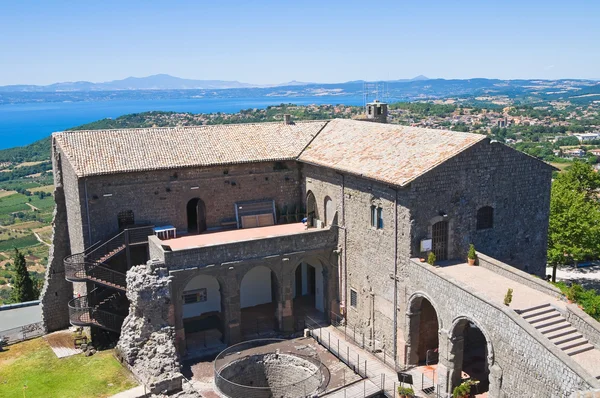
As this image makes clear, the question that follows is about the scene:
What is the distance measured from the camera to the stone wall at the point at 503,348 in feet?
62.2

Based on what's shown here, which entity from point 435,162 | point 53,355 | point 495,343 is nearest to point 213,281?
point 53,355

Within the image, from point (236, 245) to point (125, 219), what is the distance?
7.66 meters

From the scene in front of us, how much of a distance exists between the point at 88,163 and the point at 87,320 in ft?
30.0

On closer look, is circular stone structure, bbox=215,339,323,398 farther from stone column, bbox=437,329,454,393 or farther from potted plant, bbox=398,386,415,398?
stone column, bbox=437,329,454,393

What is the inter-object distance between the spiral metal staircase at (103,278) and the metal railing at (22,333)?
13.4 ft

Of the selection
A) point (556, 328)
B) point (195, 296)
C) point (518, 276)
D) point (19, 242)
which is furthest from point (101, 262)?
point (19, 242)

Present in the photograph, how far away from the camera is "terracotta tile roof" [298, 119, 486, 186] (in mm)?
27391

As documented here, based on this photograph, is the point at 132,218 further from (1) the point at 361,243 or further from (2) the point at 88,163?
(1) the point at 361,243

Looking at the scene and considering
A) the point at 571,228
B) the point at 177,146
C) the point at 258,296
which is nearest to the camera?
the point at 177,146

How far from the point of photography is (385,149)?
30906mm

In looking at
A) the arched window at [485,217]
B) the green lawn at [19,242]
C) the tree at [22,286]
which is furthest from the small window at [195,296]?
the green lawn at [19,242]

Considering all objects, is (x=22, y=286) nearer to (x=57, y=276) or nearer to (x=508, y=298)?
(x=57, y=276)

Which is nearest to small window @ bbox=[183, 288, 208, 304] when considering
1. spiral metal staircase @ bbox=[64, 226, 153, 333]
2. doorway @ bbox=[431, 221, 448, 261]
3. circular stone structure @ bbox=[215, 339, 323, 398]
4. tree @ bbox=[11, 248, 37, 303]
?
spiral metal staircase @ bbox=[64, 226, 153, 333]

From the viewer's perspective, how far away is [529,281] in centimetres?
2486
